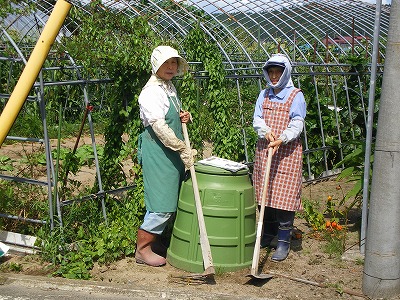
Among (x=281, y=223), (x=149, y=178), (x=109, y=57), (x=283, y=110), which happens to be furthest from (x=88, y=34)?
(x=281, y=223)

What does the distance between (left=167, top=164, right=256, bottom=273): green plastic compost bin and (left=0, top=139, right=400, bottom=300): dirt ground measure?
11 cm

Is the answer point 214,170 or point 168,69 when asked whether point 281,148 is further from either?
point 168,69

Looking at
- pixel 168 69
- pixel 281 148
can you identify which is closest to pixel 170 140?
pixel 168 69

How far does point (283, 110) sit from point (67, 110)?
7.26 m

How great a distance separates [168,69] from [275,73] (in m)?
0.91

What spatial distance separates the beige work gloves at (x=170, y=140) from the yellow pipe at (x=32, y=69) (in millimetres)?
928

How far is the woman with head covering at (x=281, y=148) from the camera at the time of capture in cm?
521

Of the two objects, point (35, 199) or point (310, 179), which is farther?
point (310, 179)

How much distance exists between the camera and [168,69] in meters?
4.90

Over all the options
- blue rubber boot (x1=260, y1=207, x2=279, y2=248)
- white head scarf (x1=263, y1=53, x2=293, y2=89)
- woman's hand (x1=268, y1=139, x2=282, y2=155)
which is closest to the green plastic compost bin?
woman's hand (x1=268, y1=139, x2=282, y2=155)

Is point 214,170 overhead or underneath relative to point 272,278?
overhead

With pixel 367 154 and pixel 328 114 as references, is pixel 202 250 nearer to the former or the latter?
pixel 367 154

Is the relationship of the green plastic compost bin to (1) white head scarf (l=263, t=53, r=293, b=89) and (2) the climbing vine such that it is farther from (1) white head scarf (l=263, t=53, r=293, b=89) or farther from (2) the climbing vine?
(2) the climbing vine

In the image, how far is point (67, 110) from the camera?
11.8 m
